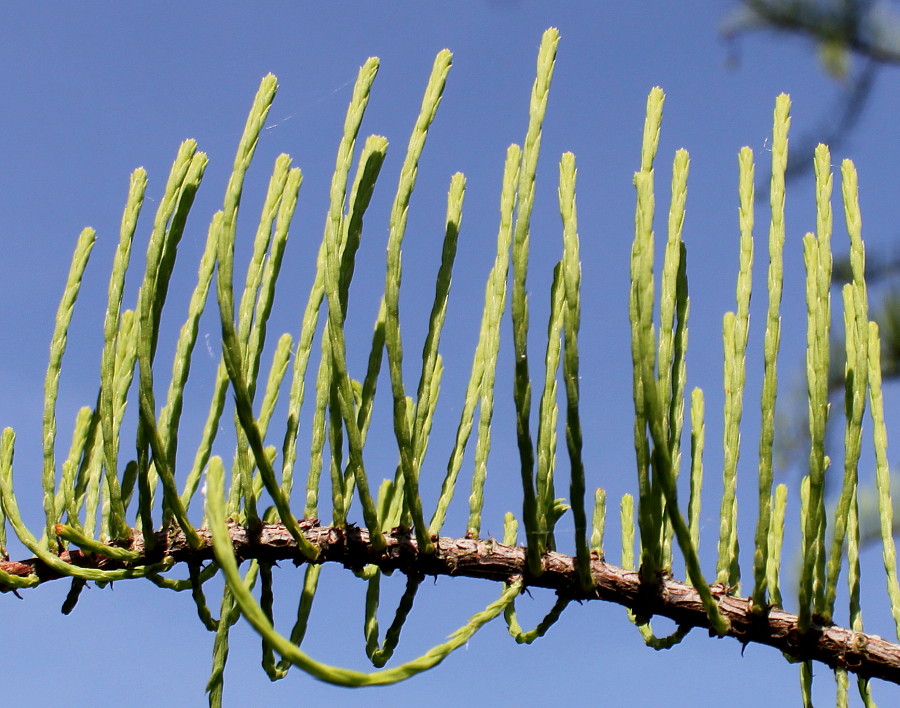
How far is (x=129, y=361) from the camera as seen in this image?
699 mm

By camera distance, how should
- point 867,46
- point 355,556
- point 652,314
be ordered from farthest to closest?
point 867,46, point 355,556, point 652,314

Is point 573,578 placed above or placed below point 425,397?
below

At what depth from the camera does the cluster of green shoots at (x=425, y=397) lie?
58cm

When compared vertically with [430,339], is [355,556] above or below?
below

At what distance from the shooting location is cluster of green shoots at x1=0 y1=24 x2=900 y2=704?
1.90 feet

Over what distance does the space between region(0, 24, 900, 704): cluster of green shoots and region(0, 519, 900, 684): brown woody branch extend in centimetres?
1

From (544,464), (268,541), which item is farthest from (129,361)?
(544,464)

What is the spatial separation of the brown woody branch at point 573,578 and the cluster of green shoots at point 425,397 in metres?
0.01

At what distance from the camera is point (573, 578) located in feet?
2.10

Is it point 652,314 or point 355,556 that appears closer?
point 652,314

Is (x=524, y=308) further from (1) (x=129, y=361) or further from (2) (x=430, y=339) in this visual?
(1) (x=129, y=361)

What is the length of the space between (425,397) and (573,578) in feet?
0.57

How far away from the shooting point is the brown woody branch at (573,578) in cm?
64

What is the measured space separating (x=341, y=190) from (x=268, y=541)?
0.26 metres
